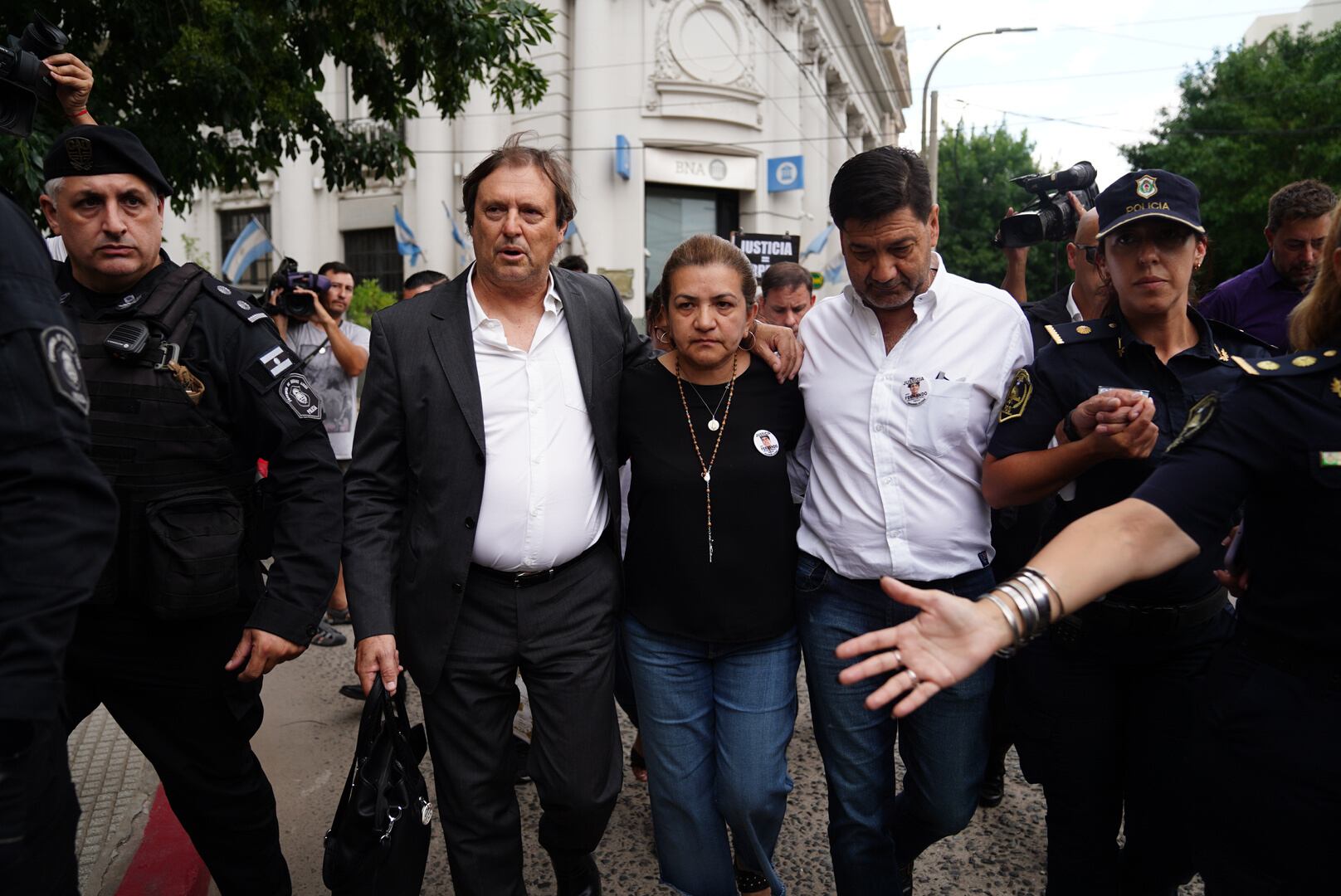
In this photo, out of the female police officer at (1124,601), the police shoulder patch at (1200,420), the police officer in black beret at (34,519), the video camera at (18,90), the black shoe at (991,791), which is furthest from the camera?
the black shoe at (991,791)

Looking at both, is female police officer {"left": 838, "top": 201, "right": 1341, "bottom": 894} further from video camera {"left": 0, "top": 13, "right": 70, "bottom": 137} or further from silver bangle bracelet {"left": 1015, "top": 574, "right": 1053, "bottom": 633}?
A: video camera {"left": 0, "top": 13, "right": 70, "bottom": 137}

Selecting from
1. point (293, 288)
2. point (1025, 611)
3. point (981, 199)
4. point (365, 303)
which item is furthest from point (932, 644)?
point (981, 199)

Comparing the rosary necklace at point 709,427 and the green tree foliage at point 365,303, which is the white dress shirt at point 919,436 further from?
the green tree foliage at point 365,303

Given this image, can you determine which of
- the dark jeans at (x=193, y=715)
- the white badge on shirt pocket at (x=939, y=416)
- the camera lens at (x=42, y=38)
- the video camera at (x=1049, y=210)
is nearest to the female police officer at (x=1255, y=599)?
the white badge on shirt pocket at (x=939, y=416)

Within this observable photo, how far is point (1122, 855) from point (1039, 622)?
52.9 inches

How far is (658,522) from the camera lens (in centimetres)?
266

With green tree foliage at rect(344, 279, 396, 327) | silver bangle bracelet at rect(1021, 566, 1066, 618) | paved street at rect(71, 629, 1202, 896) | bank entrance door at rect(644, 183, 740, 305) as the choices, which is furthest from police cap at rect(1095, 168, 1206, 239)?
bank entrance door at rect(644, 183, 740, 305)

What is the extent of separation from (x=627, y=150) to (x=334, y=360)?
46.8 feet

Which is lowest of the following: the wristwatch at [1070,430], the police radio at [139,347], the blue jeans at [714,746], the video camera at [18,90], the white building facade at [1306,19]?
the blue jeans at [714,746]

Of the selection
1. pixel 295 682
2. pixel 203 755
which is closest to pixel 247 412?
pixel 203 755

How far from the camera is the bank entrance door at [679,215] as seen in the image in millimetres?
20469

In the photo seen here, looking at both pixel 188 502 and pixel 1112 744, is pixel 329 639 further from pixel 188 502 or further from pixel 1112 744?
pixel 1112 744

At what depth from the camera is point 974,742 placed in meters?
2.60

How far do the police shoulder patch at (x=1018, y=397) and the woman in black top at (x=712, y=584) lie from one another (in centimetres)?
62
